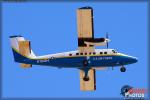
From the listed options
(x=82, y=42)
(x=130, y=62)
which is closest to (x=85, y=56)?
(x=82, y=42)

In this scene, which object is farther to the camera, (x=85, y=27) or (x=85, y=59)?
(x=85, y=27)

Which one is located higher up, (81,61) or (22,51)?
(22,51)

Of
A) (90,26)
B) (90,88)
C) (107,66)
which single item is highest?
(90,26)

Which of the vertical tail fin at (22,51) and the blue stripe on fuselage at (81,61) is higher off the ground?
the vertical tail fin at (22,51)

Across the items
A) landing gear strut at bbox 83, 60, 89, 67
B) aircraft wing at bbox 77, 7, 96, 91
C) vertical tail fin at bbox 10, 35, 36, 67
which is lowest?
landing gear strut at bbox 83, 60, 89, 67

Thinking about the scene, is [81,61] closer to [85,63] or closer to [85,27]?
[85,63]

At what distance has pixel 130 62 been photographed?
34250mm

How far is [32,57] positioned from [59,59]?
2.17 m

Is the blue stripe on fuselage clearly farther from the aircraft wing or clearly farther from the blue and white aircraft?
the aircraft wing

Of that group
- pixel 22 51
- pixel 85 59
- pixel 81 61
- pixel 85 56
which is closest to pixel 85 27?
pixel 85 56

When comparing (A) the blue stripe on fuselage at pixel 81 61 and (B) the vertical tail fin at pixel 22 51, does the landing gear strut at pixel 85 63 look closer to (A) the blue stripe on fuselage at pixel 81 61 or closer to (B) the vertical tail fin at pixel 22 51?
(A) the blue stripe on fuselage at pixel 81 61

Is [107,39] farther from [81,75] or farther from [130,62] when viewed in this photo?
[81,75]

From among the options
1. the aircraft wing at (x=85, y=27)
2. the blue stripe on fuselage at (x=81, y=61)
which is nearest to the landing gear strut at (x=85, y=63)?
the blue stripe on fuselage at (x=81, y=61)

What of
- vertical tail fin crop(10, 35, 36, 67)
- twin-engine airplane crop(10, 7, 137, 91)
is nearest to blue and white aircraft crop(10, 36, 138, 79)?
twin-engine airplane crop(10, 7, 137, 91)
